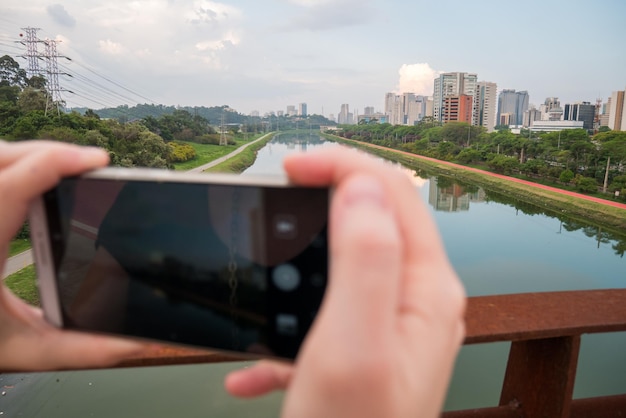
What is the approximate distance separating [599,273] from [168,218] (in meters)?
6.51

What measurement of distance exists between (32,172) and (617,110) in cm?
2030

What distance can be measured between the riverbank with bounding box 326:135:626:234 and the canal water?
321mm

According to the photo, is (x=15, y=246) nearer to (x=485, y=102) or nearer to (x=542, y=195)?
(x=542, y=195)

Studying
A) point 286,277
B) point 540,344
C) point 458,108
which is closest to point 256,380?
point 286,277

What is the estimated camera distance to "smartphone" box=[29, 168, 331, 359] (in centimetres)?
26

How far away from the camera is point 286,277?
0.27 metres

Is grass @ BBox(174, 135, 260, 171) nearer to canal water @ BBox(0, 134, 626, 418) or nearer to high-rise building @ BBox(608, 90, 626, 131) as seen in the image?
canal water @ BBox(0, 134, 626, 418)

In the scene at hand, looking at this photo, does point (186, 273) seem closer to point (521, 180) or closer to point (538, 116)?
point (521, 180)

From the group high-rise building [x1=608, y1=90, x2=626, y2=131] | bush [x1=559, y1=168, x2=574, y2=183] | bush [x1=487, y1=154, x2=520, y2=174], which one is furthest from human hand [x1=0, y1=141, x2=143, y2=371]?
high-rise building [x1=608, y1=90, x2=626, y2=131]

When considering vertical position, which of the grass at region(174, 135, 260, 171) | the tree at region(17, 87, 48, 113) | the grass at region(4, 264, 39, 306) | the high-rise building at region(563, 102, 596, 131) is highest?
the high-rise building at region(563, 102, 596, 131)

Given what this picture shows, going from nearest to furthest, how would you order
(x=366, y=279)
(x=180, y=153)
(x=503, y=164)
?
(x=366, y=279) < (x=180, y=153) < (x=503, y=164)

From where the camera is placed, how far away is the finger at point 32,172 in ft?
0.89

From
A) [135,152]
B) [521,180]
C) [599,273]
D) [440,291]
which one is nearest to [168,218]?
[440,291]

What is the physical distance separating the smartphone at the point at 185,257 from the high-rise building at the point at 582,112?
25.5m
